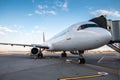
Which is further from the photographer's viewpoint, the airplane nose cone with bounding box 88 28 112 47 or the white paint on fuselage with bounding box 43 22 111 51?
the white paint on fuselage with bounding box 43 22 111 51

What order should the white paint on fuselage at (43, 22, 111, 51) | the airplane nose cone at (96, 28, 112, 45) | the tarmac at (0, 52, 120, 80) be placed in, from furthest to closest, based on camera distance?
the white paint on fuselage at (43, 22, 111, 51) → the airplane nose cone at (96, 28, 112, 45) → the tarmac at (0, 52, 120, 80)

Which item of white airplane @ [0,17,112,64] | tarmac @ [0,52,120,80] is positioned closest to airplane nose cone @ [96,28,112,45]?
white airplane @ [0,17,112,64]

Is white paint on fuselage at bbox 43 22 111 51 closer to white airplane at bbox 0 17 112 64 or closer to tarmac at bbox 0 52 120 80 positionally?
white airplane at bbox 0 17 112 64

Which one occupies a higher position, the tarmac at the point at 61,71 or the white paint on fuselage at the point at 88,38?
the white paint on fuselage at the point at 88,38

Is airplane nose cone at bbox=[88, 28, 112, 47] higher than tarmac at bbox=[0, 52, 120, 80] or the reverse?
higher

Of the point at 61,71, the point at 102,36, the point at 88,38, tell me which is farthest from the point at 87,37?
the point at 61,71

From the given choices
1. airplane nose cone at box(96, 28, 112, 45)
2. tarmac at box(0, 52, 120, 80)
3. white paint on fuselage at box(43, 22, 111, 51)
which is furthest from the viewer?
white paint on fuselage at box(43, 22, 111, 51)

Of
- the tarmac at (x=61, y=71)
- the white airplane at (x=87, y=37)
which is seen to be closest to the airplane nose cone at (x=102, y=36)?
the white airplane at (x=87, y=37)

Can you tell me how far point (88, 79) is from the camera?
6648mm

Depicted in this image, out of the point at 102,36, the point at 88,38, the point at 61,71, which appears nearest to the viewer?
the point at 61,71

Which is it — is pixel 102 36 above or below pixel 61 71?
above

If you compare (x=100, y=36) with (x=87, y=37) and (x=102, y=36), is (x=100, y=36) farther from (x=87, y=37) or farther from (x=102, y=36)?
(x=87, y=37)

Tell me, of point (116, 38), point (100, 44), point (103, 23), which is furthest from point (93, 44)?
point (116, 38)

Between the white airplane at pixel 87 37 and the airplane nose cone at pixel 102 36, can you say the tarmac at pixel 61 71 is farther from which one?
the airplane nose cone at pixel 102 36
